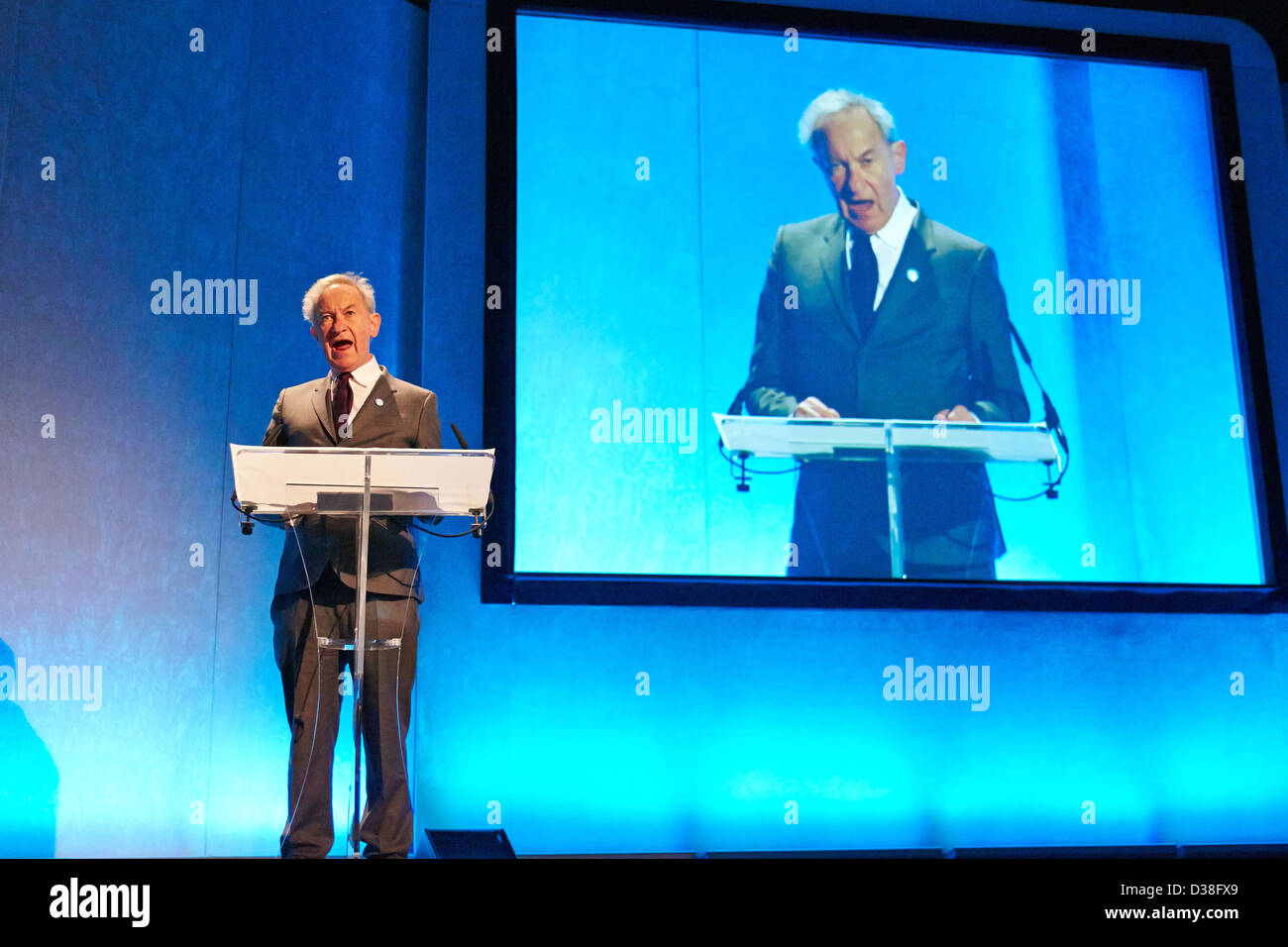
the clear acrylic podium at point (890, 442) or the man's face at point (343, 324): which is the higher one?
the man's face at point (343, 324)

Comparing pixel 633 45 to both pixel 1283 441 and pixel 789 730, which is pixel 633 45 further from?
pixel 1283 441

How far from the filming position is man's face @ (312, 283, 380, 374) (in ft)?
10.4

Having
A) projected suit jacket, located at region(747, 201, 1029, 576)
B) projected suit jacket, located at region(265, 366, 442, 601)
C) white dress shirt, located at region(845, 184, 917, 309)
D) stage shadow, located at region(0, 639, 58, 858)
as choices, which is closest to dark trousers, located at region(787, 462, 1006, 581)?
projected suit jacket, located at region(747, 201, 1029, 576)

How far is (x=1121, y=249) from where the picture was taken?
14.9ft

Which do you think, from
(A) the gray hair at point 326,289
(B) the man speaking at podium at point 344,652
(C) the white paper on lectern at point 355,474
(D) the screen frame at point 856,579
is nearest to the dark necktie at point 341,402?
(B) the man speaking at podium at point 344,652

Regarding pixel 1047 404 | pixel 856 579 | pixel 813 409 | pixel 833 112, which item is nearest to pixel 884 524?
pixel 856 579

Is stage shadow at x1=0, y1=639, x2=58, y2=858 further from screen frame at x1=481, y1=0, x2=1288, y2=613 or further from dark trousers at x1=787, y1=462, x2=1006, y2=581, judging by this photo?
dark trousers at x1=787, y1=462, x2=1006, y2=581

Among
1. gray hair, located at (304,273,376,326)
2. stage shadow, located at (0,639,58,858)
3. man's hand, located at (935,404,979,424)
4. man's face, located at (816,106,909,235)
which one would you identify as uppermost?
man's face, located at (816,106,909,235)

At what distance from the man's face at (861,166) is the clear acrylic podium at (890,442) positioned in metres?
0.78

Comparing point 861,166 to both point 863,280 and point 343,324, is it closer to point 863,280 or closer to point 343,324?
point 863,280

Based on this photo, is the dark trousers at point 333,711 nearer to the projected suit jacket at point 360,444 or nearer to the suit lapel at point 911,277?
the projected suit jacket at point 360,444

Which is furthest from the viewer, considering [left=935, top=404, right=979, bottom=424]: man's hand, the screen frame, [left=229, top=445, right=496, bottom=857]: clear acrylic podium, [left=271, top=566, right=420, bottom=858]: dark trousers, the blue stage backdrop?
[left=935, top=404, right=979, bottom=424]: man's hand

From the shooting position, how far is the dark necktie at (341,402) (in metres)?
3.12

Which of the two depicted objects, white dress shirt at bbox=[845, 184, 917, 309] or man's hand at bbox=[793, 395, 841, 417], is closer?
man's hand at bbox=[793, 395, 841, 417]
